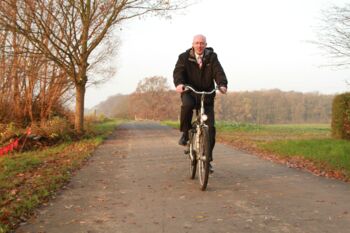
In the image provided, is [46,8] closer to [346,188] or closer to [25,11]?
[25,11]

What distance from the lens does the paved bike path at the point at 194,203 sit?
14.7 ft

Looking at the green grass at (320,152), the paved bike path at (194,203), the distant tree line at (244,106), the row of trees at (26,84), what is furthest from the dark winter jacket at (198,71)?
the distant tree line at (244,106)

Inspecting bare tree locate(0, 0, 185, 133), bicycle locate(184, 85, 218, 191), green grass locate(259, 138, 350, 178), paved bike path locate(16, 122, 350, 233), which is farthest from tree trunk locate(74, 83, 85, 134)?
bicycle locate(184, 85, 218, 191)

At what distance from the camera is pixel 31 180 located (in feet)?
24.8

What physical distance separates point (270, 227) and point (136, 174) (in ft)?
13.3

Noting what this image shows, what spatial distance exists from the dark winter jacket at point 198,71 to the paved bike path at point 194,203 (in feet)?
5.47

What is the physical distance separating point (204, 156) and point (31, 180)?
3.35m

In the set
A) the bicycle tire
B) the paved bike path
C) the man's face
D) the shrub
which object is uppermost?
the man's face

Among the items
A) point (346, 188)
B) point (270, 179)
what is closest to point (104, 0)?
point (270, 179)

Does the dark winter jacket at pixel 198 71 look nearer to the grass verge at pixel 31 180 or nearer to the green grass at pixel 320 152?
the grass verge at pixel 31 180

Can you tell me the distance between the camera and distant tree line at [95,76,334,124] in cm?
7256

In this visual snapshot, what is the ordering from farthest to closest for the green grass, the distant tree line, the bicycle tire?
the distant tree line < the green grass < the bicycle tire

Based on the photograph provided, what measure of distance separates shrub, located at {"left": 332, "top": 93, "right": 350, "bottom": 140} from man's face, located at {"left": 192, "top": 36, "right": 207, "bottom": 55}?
30.4 ft

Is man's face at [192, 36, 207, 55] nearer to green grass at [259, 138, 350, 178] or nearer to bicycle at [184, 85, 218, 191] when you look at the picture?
bicycle at [184, 85, 218, 191]
